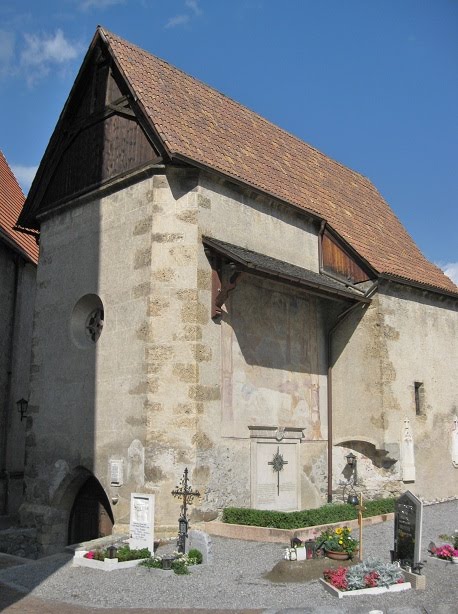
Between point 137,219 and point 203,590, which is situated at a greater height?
point 137,219

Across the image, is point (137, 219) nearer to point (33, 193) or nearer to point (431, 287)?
point (33, 193)

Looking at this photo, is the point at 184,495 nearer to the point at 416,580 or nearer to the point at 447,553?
the point at 447,553

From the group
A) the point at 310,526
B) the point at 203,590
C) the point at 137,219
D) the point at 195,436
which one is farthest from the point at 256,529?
the point at 137,219

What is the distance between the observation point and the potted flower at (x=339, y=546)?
1080 centimetres

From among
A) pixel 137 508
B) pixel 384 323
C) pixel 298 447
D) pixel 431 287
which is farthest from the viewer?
pixel 431 287

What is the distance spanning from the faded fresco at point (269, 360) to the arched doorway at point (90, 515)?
329 cm

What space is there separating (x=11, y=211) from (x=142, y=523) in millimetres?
14919

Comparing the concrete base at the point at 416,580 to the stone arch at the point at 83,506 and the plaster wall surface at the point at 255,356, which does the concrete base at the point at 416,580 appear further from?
the stone arch at the point at 83,506

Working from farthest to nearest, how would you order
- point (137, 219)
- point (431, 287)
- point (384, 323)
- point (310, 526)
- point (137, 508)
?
point (431, 287) < point (384, 323) < point (137, 219) < point (310, 526) < point (137, 508)

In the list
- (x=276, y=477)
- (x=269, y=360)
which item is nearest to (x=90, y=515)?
(x=276, y=477)

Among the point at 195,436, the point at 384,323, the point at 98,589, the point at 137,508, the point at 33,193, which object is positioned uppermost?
the point at 33,193

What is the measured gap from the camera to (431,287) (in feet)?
65.0

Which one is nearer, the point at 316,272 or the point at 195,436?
the point at 195,436

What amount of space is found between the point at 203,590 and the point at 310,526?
4.10m
